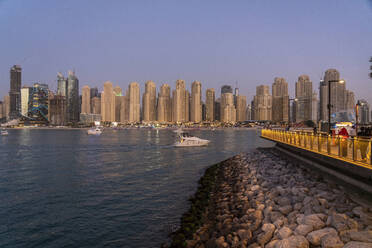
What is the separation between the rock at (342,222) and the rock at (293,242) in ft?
4.52

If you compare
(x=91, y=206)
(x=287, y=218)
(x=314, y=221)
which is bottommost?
(x=91, y=206)

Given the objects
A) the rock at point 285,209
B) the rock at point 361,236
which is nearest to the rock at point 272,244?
the rock at point 361,236

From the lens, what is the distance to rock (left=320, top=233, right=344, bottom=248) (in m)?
8.25

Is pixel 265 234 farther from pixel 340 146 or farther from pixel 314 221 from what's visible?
pixel 340 146

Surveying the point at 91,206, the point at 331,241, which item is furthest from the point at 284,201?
the point at 91,206

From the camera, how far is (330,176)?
620 inches

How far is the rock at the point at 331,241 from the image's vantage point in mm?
8252

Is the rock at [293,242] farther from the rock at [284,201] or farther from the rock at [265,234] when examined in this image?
the rock at [284,201]

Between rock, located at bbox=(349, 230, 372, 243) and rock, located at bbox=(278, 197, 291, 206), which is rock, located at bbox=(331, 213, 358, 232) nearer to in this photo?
rock, located at bbox=(349, 230, 372, 243)

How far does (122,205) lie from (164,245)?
648cm

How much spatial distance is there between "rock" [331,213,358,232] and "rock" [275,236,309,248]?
4.52 feet

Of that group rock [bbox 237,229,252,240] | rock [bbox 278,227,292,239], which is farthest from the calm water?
rock [bbox 278,227,292,239]

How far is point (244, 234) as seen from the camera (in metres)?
10.7

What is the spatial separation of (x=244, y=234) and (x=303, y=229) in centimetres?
228
